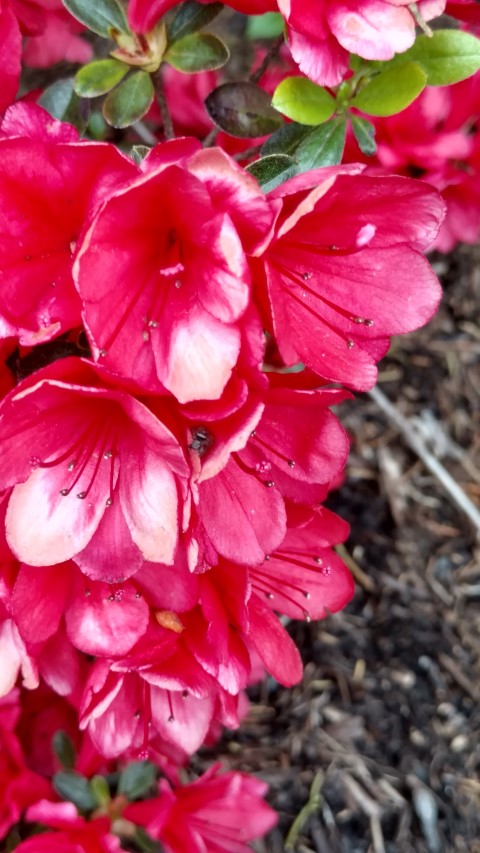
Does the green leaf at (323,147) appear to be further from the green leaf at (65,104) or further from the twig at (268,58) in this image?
the green leaf at (65,104)

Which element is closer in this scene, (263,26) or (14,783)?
(14,783)

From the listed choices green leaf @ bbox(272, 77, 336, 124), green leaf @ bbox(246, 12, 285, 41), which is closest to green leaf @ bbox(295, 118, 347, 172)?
green leaf @ bbox(272, 77, 336, 124)

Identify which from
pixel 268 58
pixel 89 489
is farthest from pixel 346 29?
pixel 89 489

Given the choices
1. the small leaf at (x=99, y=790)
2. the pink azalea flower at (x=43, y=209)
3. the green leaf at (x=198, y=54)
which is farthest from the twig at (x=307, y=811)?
the green leaf at (x=198, y=54)

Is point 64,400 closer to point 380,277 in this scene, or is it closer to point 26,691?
point 380,277

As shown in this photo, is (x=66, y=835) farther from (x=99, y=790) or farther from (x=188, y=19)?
(x=188, y=19)
